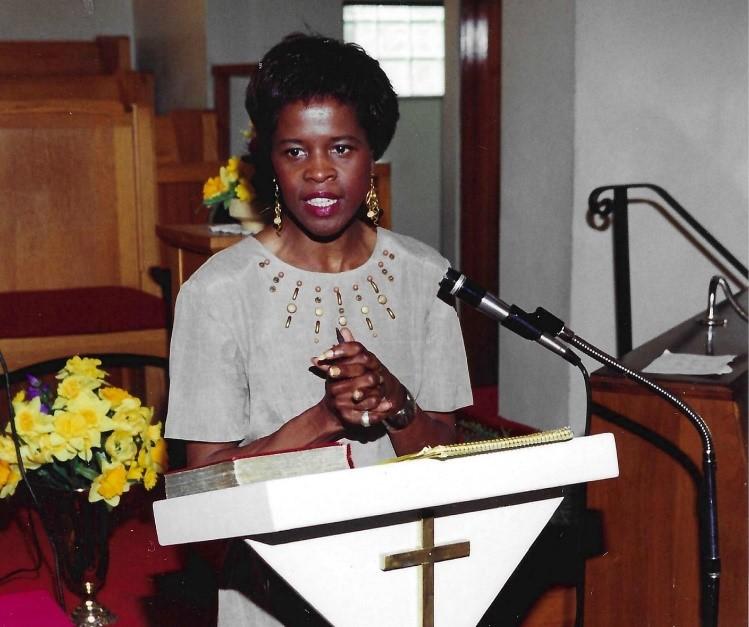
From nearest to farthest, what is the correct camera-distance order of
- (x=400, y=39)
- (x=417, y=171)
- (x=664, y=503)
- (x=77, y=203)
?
(x=664, y=503)
(x=77, y=203)
(x=417, y=171)
(x=400, y=39)

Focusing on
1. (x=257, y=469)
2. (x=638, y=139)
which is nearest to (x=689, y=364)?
(x=638, y=139)

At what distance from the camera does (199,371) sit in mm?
1539

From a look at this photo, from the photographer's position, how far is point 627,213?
417 centimetres

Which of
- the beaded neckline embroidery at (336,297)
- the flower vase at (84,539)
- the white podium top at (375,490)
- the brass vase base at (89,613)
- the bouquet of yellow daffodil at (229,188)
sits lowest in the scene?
the brass vase base at (89,613)

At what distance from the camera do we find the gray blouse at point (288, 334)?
1.54m

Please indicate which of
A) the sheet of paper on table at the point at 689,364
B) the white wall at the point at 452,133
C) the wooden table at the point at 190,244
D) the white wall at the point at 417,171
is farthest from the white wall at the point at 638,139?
the white wall at the point at 417,171

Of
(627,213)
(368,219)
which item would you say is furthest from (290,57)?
(627,213)

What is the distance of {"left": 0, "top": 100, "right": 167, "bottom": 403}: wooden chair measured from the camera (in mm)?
4410

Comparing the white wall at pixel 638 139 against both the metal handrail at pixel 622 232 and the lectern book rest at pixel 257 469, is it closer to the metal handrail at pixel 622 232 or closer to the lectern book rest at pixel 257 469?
the metal handrail at pixel 622 232

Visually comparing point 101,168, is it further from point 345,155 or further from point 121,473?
point 345,155

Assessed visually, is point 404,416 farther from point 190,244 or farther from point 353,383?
point 190,244

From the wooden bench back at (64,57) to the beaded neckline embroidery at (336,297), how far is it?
237 inches

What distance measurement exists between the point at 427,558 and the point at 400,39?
27.8 ft

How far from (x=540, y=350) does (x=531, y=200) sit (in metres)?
0.61
